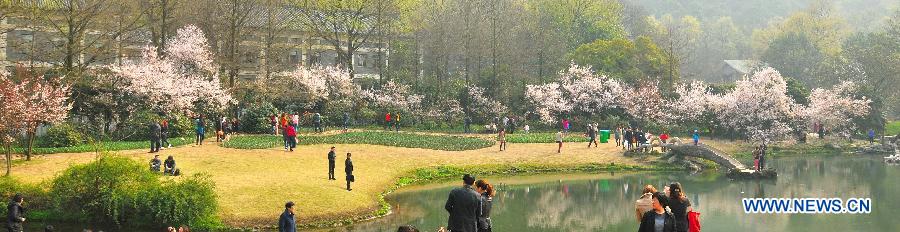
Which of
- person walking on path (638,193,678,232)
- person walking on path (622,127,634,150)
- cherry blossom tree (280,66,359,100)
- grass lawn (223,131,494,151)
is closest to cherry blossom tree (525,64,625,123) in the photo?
grass lawn (223,131,494,151)

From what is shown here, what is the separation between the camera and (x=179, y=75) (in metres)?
47.4

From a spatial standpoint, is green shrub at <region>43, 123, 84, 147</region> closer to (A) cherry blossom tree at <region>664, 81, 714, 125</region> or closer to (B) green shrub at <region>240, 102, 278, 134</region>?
(B) green shrub at <region>240, 102, 278, 134</region>

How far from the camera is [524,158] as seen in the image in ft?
138

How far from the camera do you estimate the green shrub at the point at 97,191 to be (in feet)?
78.5

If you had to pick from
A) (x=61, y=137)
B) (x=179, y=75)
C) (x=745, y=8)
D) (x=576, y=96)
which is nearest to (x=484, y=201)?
(x=61, y=137)

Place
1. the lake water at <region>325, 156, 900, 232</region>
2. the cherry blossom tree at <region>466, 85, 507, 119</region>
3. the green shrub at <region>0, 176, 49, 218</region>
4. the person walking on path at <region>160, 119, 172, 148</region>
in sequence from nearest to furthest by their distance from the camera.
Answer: the green shrub at <region>0, 176, 49, 218</region>
the lake water at <region>325, 156, 900, 232</region>
the person walking on path at <region>160, 119, 172, 148</region>
the cherry blossom tree at <region>466, 85, 507, 119</region>

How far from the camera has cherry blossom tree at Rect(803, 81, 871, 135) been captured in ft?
193

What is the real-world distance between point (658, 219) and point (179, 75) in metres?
42.9

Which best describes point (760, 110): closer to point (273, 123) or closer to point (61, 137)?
point (273, 123)

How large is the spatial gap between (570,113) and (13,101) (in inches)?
1606

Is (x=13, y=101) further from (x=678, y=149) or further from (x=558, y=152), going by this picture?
(x=678, y=149)

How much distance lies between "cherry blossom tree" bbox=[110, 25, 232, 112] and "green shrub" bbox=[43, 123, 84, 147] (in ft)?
19.6

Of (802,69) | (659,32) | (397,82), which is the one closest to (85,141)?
(397,82)

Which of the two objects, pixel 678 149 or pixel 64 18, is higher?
pixel 64 18
